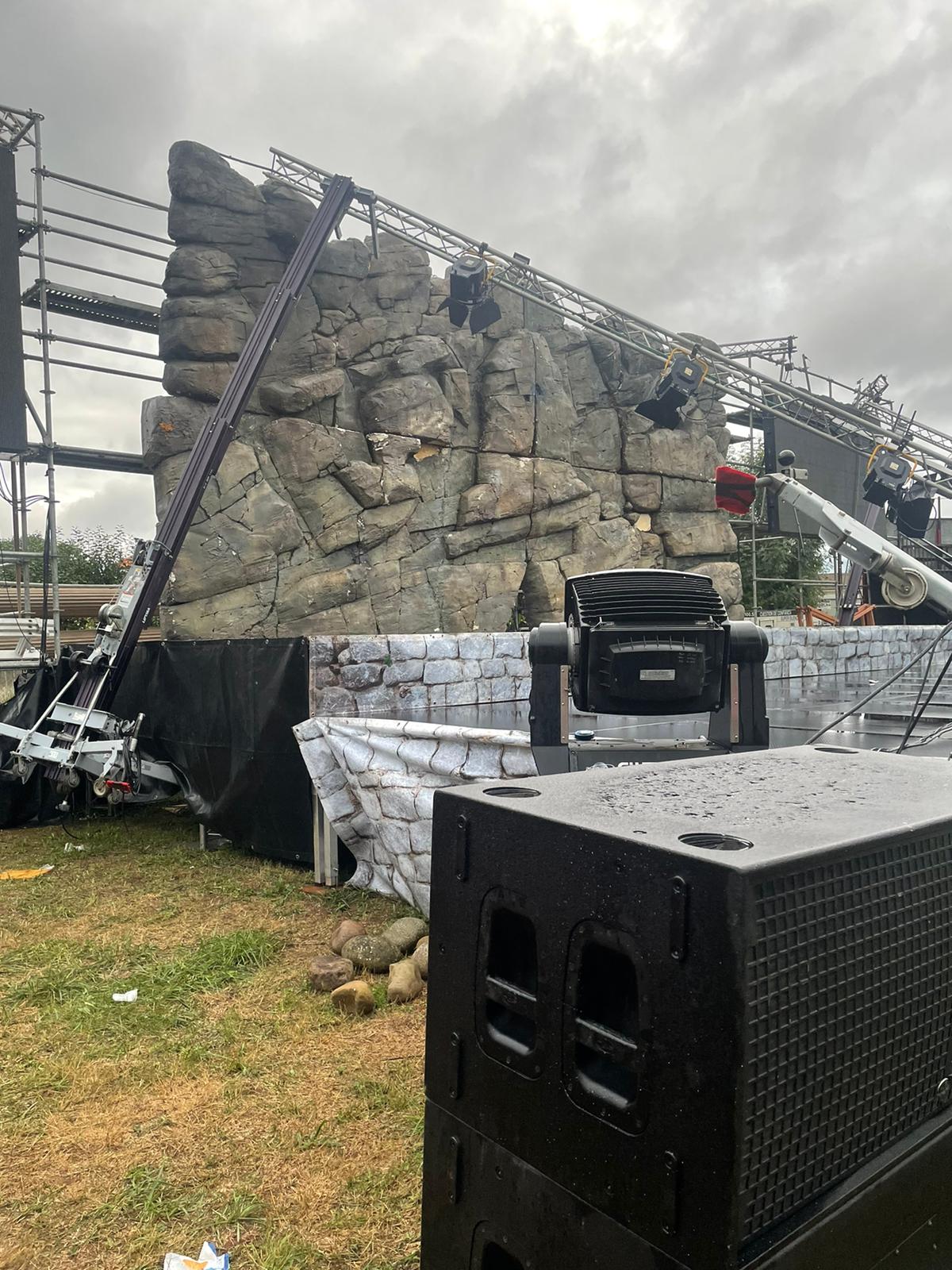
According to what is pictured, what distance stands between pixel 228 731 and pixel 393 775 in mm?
1894

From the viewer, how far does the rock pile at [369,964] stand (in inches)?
132

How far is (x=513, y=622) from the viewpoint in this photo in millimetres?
17453

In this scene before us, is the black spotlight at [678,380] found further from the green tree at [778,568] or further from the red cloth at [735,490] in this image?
the red cloth at [735,490]

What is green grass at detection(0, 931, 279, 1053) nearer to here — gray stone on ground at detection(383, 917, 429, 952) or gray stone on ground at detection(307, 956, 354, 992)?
gray stone on ground at detection(307, 956, 354, 992)

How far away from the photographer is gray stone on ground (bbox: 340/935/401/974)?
3.71 m

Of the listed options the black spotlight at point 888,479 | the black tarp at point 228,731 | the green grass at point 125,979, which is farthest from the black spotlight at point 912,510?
the green grass at point 125,979

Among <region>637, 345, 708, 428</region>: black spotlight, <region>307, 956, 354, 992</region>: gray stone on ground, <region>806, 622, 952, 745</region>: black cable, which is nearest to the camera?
<region>806, 622, 952, 745</region>: black cable

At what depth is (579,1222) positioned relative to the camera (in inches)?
44.0

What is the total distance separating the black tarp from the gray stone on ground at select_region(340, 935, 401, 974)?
63.1 inches

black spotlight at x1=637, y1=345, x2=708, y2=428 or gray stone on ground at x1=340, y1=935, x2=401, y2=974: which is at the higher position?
black spotlight at x1=637, y1=345, x2=708, y2=428

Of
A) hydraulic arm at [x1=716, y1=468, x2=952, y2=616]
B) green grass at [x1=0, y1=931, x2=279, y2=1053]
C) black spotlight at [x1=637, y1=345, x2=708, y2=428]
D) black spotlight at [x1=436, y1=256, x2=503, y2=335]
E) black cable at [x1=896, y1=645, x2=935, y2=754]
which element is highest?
black spotlight at [x1=436, y1=256, x2=503, y2=335]

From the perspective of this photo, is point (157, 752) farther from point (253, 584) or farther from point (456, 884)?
point (253, 584)

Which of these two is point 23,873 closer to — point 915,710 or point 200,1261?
point 200,1261

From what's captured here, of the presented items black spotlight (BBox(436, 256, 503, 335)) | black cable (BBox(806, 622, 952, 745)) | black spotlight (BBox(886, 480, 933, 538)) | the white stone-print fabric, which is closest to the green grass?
the white stone-print fabric
